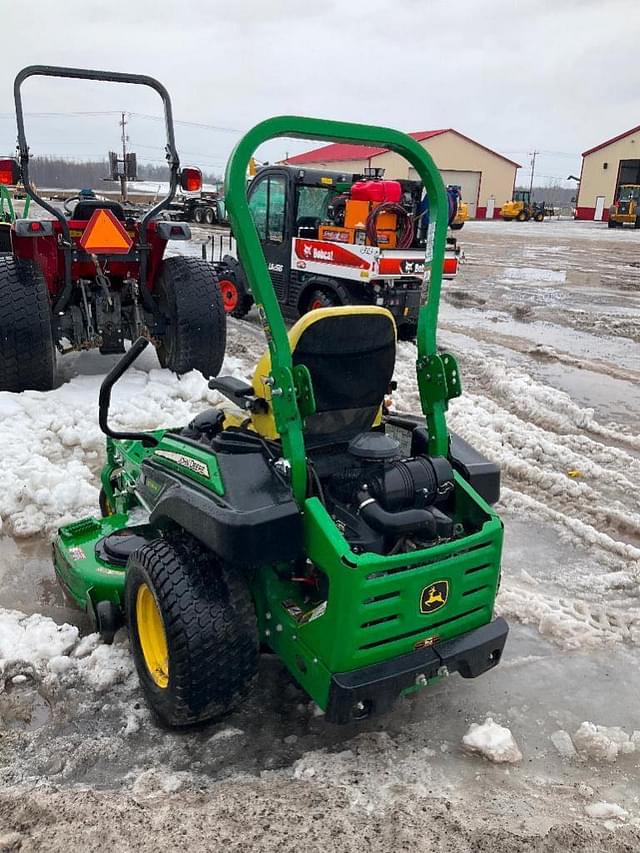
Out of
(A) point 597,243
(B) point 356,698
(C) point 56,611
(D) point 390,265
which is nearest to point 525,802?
(B) point 356,698

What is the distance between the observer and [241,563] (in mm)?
2424

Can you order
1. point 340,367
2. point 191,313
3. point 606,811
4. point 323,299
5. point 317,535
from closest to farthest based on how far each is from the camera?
point 606,811
point 317,535
point 340,367
point 191,313
point 323,299

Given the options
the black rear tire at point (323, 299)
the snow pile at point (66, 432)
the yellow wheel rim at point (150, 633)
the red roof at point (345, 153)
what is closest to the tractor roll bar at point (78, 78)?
the snow pile at point (66, 432)

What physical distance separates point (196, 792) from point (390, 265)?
692 centimetres

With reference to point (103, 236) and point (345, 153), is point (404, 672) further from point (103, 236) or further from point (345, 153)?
point (345, 153)

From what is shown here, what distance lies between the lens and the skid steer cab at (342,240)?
28.5ft

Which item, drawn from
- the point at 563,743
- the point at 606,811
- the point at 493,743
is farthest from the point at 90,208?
the point at 606,811

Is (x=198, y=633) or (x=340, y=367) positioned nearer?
(x=198, y=633)

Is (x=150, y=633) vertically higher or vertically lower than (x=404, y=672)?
lower

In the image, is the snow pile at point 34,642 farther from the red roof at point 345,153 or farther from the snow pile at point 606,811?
the red roof at point 345,153

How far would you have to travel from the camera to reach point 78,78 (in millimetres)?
5555

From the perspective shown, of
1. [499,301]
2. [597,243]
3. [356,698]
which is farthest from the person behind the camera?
[597,243]

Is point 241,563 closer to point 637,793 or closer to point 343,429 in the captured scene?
point 343,429

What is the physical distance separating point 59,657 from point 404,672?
1457 millimetres
